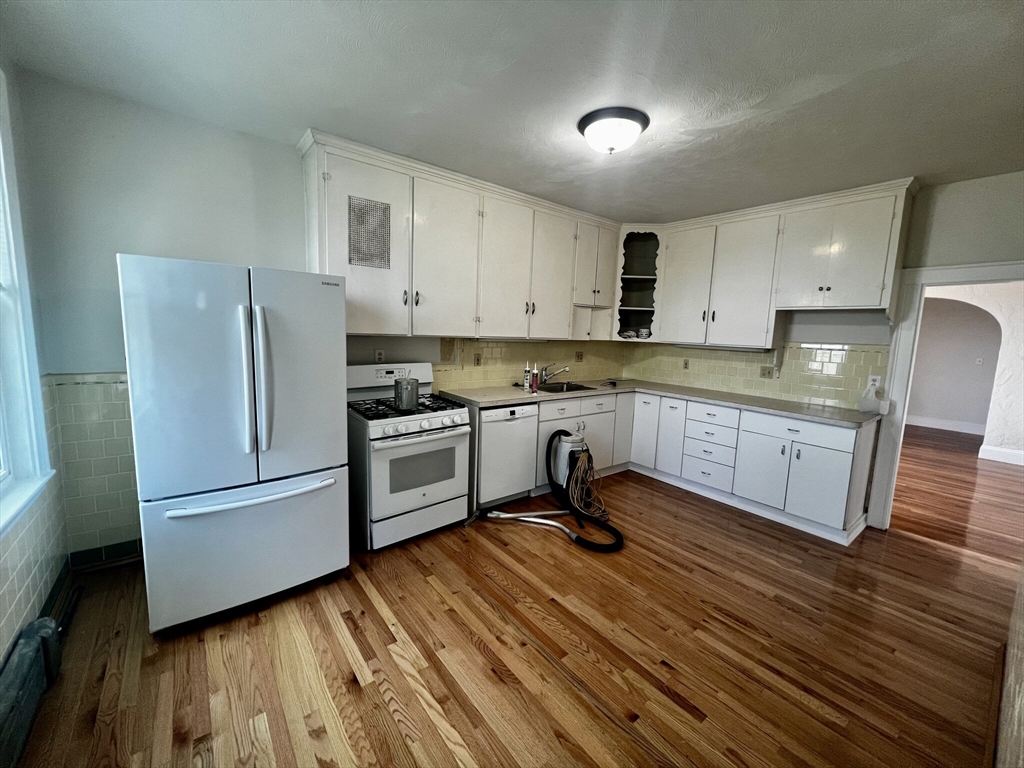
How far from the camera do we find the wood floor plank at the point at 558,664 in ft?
4.67

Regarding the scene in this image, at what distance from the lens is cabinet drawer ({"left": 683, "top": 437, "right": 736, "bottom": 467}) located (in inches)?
135

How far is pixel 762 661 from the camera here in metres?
1.83

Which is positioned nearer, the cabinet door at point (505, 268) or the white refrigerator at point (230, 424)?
the white refrigerator at point (230, 424)

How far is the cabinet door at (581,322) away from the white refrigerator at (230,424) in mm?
2378

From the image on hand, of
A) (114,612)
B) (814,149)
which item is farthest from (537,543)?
(814,149)

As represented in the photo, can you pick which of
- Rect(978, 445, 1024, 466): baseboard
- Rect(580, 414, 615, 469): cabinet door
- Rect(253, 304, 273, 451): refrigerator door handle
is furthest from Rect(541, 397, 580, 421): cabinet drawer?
Rect(978, 445, 1024, 466): baseboard

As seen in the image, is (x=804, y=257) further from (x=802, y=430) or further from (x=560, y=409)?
(x=560, y=409)

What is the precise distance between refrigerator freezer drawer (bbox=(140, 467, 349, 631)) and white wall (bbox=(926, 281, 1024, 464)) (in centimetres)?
753

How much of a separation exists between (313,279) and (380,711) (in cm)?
193

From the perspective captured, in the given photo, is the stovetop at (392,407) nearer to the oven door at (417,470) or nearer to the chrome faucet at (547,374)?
the oven door at (417,470)

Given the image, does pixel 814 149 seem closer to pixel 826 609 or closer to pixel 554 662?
pixel 826 609

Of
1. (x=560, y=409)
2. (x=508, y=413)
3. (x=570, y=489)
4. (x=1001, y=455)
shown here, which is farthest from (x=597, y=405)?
(x=1001, y=455)

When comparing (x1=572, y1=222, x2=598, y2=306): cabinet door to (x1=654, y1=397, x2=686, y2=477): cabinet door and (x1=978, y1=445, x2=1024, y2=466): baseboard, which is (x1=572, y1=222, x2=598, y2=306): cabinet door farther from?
(x1=978, y1=445, x2=1024, y2=466): baseboard

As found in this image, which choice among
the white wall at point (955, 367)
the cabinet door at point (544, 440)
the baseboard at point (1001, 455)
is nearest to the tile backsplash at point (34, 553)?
the cabinet door at point (544, 440)
